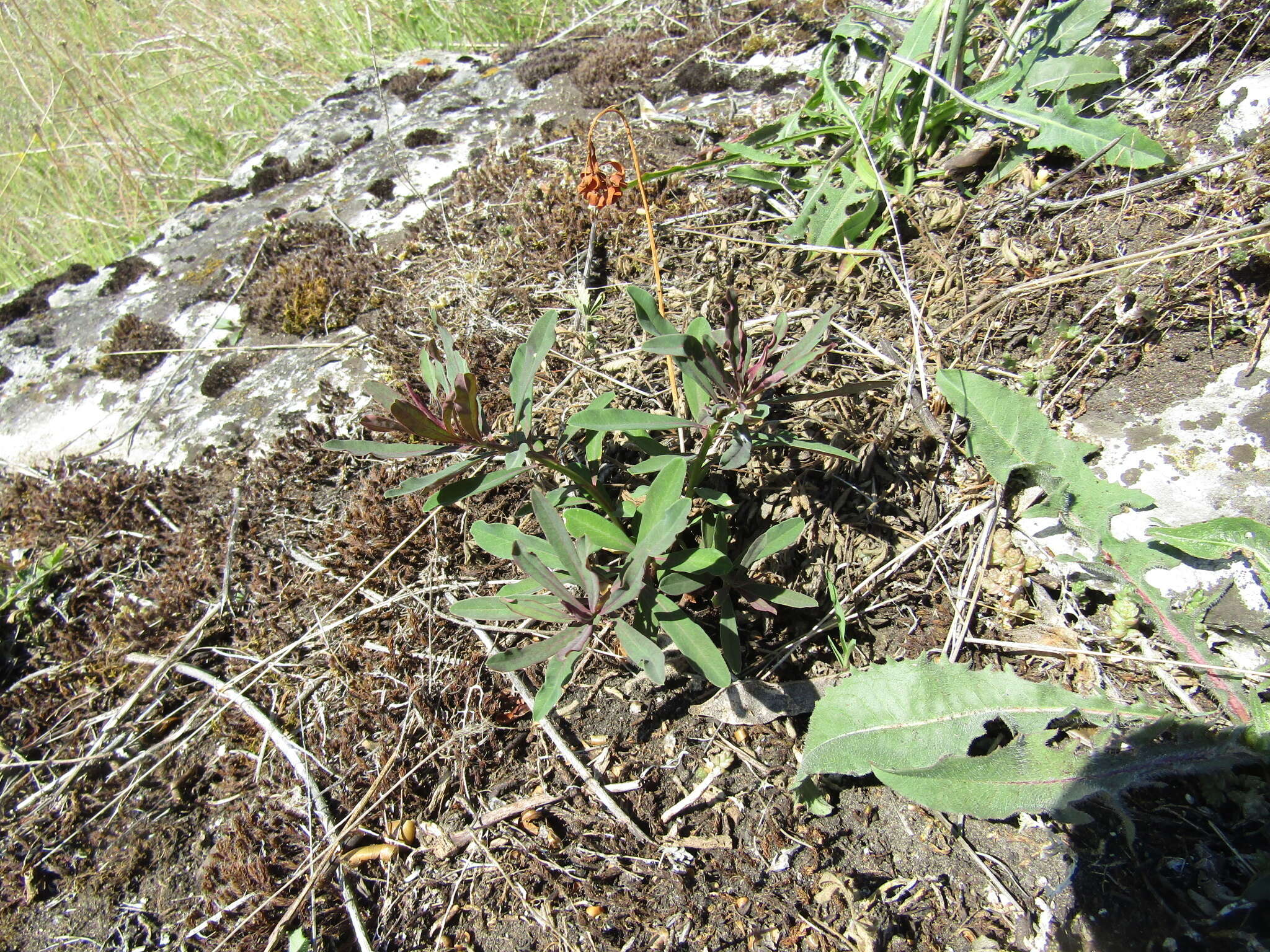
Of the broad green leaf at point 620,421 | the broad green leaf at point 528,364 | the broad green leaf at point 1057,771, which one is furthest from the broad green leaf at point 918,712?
the broad green leaf at point 528,364

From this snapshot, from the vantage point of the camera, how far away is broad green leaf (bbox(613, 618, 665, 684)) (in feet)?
5.67

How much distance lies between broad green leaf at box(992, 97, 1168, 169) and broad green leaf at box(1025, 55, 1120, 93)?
0.11 meters

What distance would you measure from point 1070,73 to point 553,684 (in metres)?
3.20

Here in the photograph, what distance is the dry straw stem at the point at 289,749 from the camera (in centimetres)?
213

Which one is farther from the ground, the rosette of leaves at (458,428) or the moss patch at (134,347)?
the moss patch at (134,347)

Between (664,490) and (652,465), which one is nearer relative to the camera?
(664,490)

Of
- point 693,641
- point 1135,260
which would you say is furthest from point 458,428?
point 1135,260

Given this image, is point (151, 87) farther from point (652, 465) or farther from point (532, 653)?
point (532, 653)

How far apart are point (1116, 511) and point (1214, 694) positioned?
578 mm

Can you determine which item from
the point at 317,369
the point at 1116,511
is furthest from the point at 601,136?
the point at 1116,511

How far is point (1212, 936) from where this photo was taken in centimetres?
166

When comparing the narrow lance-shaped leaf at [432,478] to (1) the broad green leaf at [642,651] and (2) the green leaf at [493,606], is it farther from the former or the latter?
(1) the broad green leaf at [642,651]

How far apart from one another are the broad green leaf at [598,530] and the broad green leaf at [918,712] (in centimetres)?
78

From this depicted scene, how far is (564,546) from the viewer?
1.89m
